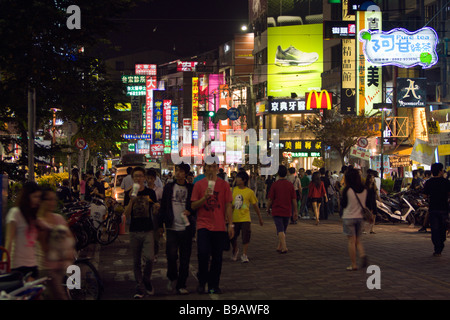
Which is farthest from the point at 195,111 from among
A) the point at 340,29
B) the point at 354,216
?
the point at 354,216

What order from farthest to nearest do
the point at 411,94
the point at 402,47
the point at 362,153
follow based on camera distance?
the point at 411,94
the point at 402,47
the point at 362,153

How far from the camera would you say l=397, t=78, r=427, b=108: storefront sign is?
124 ft

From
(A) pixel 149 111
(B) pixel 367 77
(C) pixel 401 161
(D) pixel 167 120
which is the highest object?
(A) pixel 149 111

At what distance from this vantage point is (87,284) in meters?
8.78

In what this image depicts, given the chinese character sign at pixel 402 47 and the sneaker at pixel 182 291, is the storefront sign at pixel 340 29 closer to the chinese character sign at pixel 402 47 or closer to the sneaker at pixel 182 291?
the chinese character sign at pixel 402 47

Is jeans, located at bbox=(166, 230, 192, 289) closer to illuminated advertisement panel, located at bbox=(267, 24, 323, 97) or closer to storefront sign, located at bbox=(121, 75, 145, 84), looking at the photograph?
illuminated advertisement panel, located at bbox=(267, 24, 323, 97)

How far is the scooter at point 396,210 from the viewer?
23.2 meters

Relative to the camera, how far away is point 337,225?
23.7 meters

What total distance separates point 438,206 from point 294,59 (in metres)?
52.7

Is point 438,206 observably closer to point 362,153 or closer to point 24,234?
point 24,234

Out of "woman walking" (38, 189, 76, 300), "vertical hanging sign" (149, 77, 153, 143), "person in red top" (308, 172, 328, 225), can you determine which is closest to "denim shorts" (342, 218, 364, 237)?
"woman walking" (38, 189, 76, 300)

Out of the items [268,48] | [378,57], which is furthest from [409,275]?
[268,48]

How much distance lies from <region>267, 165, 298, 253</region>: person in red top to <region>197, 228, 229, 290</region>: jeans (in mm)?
5224

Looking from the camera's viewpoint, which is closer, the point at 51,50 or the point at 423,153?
the point at 51,50
